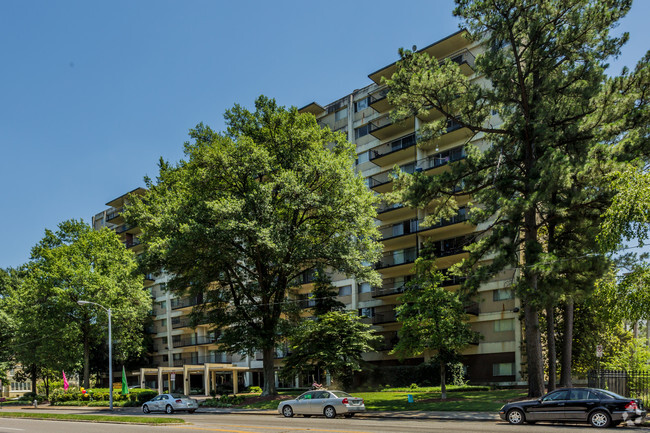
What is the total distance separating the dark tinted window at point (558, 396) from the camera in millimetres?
18141

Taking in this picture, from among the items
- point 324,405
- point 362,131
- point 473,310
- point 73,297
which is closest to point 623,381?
point 324,405

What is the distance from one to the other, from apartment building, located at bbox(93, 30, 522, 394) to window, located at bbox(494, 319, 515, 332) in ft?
0.25

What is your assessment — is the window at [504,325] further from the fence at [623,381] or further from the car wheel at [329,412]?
the car wheel at [329,412]

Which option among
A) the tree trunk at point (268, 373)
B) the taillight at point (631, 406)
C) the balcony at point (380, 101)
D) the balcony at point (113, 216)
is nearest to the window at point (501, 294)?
the tree trunk at point (268, 373)

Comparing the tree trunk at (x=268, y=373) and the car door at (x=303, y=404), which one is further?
the tree trunk at (x=268, y=373)

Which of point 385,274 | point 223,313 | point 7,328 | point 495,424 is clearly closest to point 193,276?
point 223,313

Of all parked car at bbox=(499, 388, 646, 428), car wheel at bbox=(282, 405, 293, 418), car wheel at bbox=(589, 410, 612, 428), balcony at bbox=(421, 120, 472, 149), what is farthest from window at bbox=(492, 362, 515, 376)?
car wheel at bbox=(589, 410, 612, 428)

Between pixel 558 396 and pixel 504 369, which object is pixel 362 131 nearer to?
pixel 504 369

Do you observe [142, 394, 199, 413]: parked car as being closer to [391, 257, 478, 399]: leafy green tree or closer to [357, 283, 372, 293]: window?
[391, 257, 478, 399]: leafy green tree

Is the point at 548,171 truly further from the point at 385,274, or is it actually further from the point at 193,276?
the point at 385,274

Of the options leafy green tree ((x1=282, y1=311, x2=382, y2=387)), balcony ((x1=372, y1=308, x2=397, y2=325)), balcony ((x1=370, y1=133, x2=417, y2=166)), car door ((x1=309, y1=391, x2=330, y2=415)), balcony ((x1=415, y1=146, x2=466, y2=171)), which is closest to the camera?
car door ((x1=309, y1=391, x2=330, y2=415))

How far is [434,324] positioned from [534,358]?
263 inches

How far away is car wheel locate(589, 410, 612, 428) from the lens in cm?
1700

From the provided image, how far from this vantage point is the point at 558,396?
1830 centimetres
